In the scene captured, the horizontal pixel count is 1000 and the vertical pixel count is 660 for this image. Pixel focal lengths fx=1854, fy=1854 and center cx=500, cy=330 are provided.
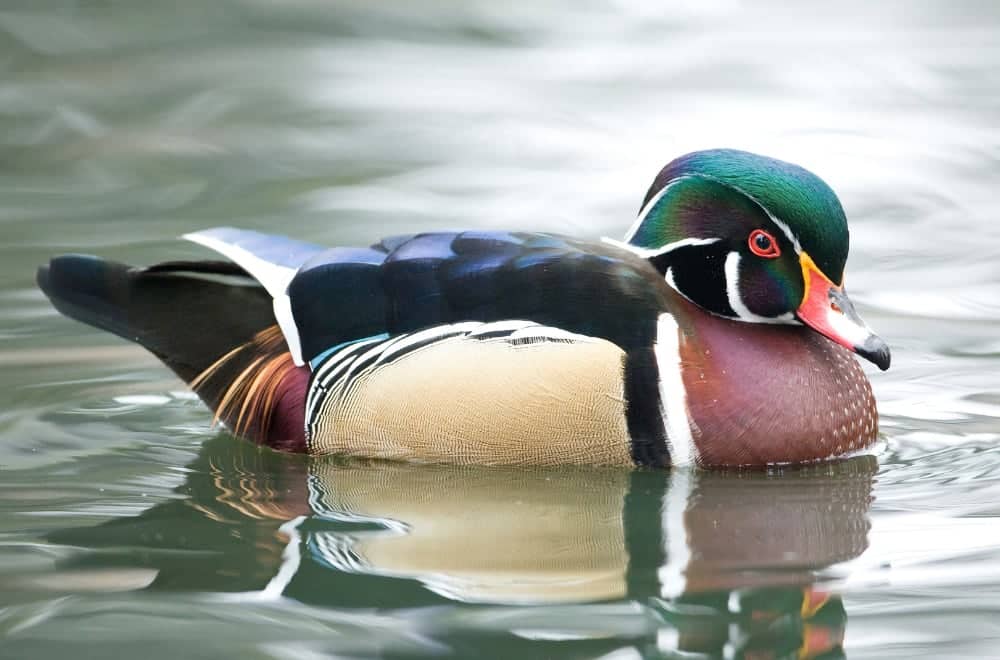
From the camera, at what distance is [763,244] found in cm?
577

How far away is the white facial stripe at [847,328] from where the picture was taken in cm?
563

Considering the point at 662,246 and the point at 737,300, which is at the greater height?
the point at 662,246


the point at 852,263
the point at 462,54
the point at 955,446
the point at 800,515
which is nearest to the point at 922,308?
the point at 852,263

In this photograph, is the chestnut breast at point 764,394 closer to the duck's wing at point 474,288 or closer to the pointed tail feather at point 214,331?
the duck's wing at point 474,288

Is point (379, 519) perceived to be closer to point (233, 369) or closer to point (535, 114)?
point (233, 369)

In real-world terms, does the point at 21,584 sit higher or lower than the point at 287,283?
lower

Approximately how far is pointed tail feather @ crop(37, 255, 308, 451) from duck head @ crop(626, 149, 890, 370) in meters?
1.28

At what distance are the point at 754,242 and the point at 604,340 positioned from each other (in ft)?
1.89

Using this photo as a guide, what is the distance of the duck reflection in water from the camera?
4.38 metres

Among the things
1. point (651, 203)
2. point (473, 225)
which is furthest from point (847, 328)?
point (473, 225)

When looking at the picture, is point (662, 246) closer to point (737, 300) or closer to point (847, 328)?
point (737, 300)

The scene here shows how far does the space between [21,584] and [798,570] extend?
200cm

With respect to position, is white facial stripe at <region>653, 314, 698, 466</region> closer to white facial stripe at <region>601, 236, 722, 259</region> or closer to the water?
the water

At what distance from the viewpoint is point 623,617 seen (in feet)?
14.5
